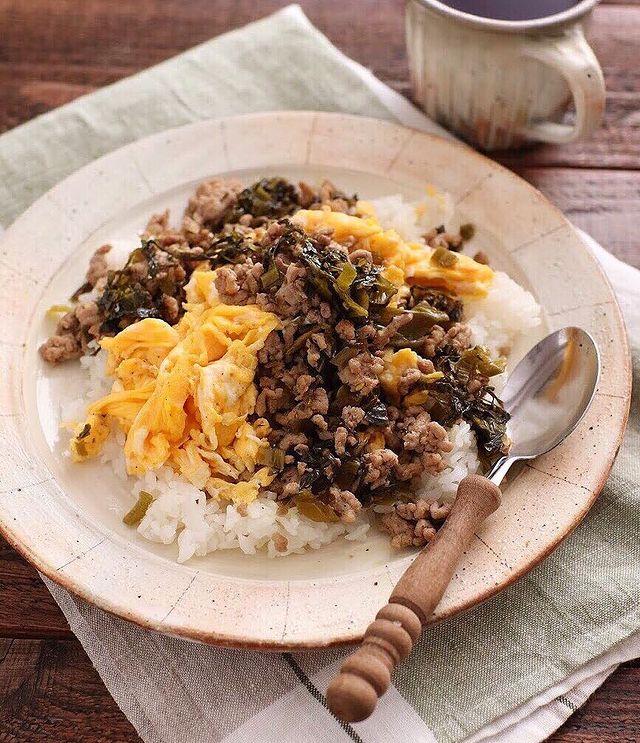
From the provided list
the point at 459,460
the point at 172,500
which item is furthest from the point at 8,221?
the point at 459,460

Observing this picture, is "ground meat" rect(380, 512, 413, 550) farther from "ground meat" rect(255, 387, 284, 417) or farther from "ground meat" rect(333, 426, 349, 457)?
"ground meat" rect(255, 387, 284, 417)


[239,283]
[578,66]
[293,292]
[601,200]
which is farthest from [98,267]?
[601,200]

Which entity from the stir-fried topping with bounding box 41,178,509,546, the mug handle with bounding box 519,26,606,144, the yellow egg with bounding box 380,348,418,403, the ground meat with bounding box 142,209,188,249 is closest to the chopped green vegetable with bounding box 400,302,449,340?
the stir-fried topping with bounding box 41,178,509,546

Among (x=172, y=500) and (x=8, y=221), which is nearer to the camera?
(x=172, y=500)

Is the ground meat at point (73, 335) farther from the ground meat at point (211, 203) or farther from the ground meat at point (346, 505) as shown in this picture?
the ground meat at point (346, 505)

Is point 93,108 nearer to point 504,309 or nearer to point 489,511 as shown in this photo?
point 504,309

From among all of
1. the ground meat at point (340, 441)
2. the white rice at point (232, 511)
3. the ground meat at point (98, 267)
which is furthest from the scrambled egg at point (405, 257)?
the ground meat at point (98, 267)

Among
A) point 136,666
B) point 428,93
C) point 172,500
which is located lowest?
point 136,666
